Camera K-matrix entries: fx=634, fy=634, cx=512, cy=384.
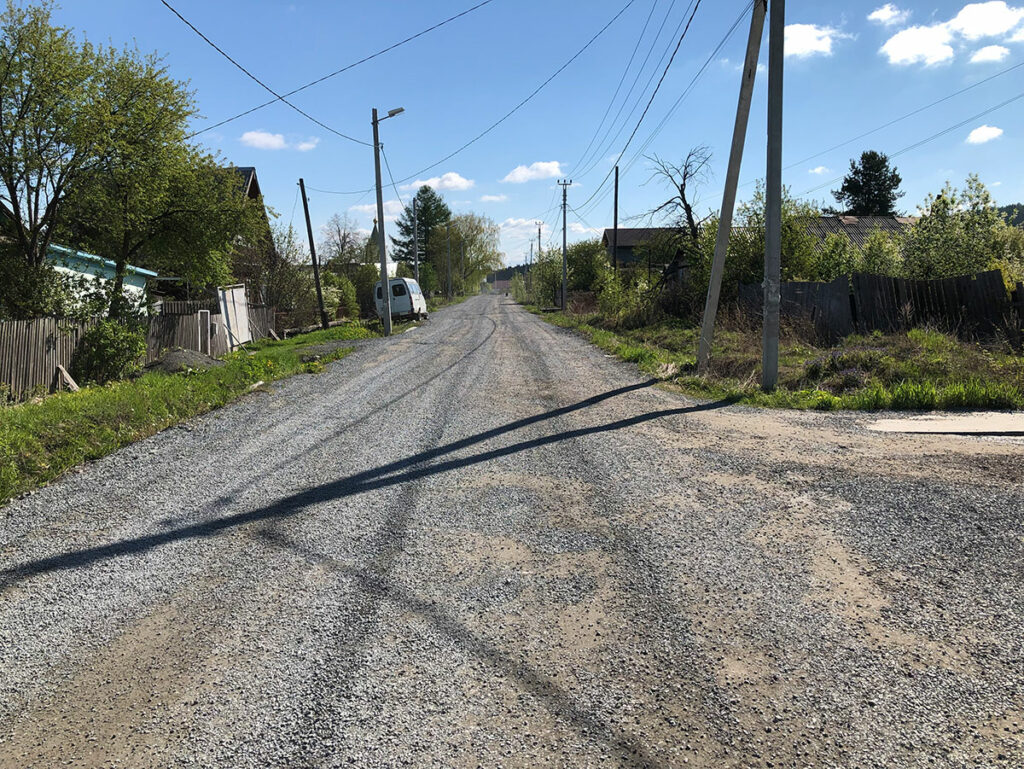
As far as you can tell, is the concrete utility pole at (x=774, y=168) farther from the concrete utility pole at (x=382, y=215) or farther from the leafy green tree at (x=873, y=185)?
the leafy green tree at (x=873, y=185)

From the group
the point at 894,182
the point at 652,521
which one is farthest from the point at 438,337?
the point at 894,182

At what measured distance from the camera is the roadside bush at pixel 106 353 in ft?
41.5

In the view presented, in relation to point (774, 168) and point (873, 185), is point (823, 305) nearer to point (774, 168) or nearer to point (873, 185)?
point (774, 168)

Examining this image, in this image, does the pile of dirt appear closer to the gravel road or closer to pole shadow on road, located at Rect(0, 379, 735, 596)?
the gravel road

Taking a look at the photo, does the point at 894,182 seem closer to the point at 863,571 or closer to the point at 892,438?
the point at 892,438

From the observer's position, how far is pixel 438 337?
2236cm

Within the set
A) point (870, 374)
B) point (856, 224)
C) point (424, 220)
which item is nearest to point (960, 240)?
point (870, 374)

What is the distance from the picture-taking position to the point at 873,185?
183 feet

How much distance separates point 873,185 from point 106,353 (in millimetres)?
61028

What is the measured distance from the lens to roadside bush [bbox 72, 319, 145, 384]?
41.5 feet

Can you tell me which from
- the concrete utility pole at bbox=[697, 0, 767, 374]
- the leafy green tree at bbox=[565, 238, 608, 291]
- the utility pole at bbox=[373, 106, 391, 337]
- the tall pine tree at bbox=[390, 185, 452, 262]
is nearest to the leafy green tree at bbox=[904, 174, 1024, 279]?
the concrete utility pole at bbox=[697, 0, 767, 374]

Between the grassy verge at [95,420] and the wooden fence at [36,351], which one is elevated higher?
the wooden fence at [36,351]

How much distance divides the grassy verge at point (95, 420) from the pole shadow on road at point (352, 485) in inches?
69.8

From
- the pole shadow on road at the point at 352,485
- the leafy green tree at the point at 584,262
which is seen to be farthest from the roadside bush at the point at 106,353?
the leafy green tree at the point at 584,262
